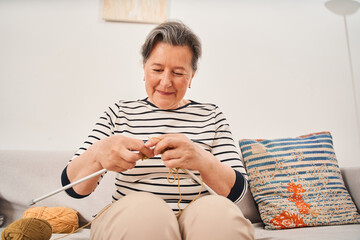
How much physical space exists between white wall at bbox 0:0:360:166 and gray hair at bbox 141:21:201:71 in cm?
71

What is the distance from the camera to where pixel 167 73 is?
888 millimetres

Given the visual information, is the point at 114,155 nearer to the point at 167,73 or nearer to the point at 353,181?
the point at 167,73

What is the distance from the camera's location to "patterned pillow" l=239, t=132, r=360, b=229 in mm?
1165

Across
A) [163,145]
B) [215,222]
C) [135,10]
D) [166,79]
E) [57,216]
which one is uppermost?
[135,10]

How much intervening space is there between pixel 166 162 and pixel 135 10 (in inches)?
50.1

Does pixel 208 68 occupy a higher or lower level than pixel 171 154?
higher

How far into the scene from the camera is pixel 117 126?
0.92 meters

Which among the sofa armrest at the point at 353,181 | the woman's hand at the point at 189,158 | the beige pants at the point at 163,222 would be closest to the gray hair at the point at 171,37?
the woman's hand at the point at 189,158

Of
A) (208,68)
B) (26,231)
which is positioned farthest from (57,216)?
(208,68)

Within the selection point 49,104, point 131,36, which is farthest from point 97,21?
point 49,104

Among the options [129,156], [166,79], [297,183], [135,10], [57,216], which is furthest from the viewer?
[135,10]

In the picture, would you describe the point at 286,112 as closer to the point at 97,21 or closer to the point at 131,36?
the point at 131,36

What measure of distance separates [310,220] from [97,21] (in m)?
1.59

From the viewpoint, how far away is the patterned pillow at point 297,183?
1.17m
